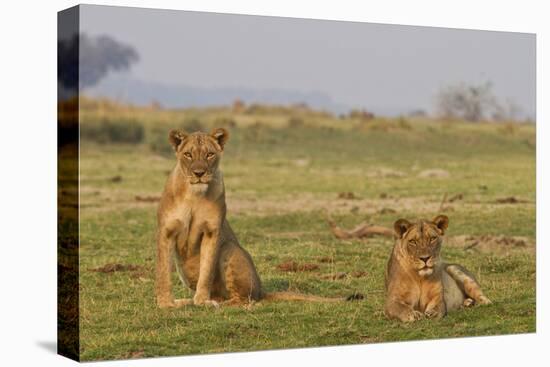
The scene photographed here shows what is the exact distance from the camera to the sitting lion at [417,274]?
1301cm

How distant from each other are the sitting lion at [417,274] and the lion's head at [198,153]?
80.7 inches

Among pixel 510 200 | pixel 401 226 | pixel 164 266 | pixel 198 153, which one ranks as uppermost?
pixel 198 153

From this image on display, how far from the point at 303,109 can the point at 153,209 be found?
2.31m

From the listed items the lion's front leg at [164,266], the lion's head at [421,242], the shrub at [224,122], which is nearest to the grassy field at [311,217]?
the shrub at [224,122]

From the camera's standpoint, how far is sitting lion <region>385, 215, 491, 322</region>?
512 inches

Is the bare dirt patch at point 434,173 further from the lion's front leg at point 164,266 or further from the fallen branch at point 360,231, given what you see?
the lion's front leg at point 164,266

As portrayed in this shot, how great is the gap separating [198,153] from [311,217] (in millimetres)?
2706

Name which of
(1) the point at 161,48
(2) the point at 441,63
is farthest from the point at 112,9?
(2) the point at 441,63

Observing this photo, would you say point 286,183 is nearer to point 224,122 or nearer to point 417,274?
point 224,122

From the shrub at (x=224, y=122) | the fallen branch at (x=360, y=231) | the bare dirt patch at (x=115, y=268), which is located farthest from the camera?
the shrub at (x=224, y=122)

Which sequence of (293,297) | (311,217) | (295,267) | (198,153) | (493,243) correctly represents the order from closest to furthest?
(198,153), (293,297), (295,267), (311,217), (493,243)

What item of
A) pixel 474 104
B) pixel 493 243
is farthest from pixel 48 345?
pixel 474 104

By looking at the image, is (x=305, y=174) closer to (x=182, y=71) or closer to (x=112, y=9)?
(x=182, y=71)

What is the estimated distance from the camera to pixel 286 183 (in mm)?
15539
